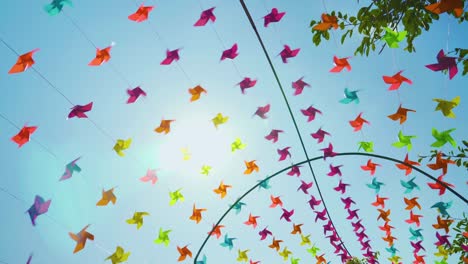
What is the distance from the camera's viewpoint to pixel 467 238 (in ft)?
27.2

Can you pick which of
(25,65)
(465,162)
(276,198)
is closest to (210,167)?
(276,198)

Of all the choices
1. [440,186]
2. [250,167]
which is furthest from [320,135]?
[440,186]

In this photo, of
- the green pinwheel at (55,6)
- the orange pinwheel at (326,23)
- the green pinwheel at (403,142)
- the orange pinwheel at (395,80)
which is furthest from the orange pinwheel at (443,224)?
the green pinwheel at (55,6)

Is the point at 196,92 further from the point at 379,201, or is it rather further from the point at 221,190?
the point at 379,201

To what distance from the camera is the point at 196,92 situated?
21.2 feet

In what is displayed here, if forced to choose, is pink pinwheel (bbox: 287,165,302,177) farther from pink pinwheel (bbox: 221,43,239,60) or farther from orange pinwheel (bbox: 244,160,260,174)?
pink pinwheel (bbox: 221,43,239,60)

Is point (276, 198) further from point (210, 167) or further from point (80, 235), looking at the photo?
point (80, 235)

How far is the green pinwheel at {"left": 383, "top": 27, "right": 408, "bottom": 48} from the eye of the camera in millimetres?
4266

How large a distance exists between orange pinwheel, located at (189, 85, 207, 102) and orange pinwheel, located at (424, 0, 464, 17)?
420 centimetres

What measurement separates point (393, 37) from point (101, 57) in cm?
482

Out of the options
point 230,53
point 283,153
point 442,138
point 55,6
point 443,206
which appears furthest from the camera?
point 283,153

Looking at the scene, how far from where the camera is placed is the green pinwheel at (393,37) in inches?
168

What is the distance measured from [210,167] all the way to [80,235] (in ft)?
11.3

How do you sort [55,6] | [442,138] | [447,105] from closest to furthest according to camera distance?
[55,6], [447,105], [442,138]
